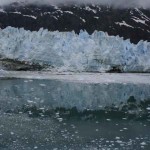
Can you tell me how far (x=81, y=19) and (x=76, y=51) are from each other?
16671mm

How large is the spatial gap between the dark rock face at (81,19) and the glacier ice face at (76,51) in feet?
33.7

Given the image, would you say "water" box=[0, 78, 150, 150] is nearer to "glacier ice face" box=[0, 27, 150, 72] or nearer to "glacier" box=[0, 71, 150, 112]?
"glacier" box=[0, 71, 150, 112]

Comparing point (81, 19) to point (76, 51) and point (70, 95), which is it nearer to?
point (76, 51)

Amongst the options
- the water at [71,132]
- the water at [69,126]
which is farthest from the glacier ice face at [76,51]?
the water at [71,132]

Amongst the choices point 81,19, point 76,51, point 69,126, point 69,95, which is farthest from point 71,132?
point 81,19

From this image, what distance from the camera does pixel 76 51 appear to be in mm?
50875

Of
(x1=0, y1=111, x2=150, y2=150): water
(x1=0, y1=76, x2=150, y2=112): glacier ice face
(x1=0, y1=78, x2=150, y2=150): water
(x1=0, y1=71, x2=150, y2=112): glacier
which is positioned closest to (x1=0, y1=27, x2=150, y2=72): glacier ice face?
(x1=0, y1=71, x2=150, y2=112): glacier

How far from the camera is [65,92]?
29.7m

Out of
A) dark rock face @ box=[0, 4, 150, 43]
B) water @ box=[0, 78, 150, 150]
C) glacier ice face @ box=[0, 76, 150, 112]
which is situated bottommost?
glacier ice face @ box=[0, 76, 150, 112]

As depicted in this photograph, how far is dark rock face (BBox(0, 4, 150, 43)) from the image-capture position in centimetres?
6444

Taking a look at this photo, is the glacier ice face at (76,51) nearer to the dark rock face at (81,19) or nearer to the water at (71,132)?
the dark rock face at (81,19)

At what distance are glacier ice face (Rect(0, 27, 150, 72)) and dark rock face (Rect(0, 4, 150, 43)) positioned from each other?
10.3m

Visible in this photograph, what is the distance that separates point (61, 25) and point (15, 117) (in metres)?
46.3

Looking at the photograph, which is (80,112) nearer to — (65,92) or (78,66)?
(65,92)
